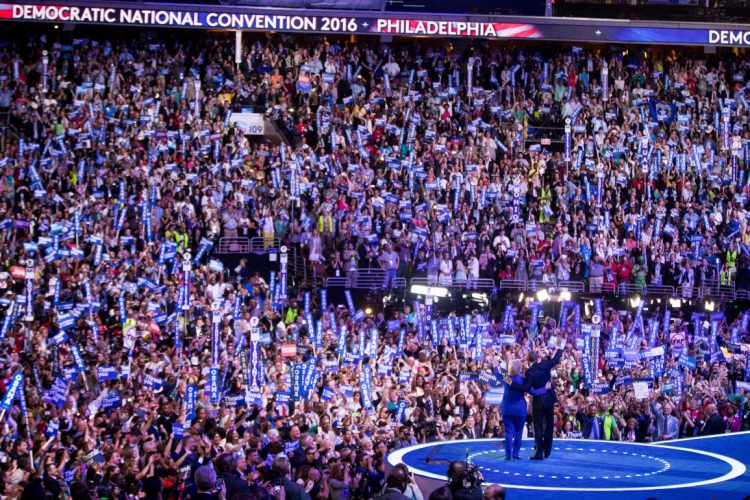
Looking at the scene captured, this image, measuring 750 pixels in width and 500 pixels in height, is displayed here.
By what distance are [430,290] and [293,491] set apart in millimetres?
16428

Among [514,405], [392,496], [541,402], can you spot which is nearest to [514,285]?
[541,402]

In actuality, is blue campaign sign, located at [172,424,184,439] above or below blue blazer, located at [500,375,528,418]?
below

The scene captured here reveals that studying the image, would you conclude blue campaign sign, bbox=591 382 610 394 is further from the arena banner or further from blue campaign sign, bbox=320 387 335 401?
the arena banner

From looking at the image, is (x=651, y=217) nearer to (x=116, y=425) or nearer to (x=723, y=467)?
(x=723, y=467)

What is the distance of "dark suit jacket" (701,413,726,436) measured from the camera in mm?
21359

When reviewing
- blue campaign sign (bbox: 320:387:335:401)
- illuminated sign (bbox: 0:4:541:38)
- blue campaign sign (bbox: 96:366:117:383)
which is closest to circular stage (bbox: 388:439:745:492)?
blue campaign sign (bbox: 320:387:335:401)

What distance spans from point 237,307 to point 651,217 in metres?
11.6

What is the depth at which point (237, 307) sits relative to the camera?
78.3ft

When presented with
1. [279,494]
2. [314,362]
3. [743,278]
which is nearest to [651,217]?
[743,278]

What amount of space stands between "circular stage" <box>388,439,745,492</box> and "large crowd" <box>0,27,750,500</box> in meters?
0.86

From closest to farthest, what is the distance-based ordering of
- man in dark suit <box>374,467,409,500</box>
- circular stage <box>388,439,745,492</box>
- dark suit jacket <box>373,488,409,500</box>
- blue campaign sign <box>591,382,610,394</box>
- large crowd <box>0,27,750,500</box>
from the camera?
1. dark suit jacket <box>373,488,409,500</box>
2. man in dark suit <box>374,467,409,500</box>
3. circular stage <box>388,439,745,492</box>
4. large crowd <box>0,27,750,500</box>
5. blue campaign sign <box>591,382,610,394</box>

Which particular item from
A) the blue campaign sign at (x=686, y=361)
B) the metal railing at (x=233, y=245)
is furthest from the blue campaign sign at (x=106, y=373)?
the blue campaign sign at (x=686, y=361)

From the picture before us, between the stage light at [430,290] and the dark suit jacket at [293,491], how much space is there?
1604 cm

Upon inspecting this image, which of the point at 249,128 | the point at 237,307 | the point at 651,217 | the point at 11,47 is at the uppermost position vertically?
the point at 11,47
